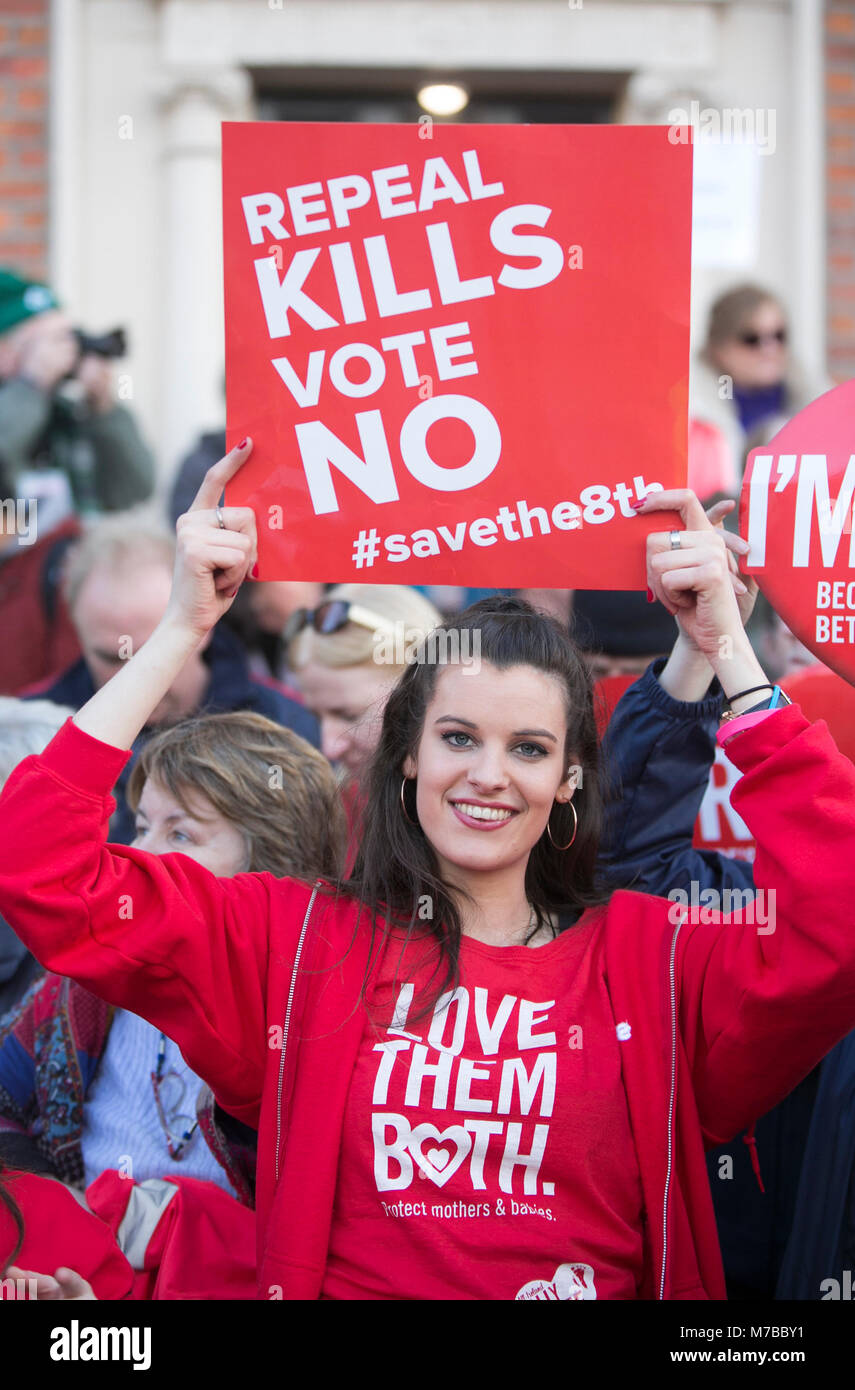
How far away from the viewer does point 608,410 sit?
7.02 ft

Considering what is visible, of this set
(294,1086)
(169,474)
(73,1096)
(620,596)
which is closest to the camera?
(294,1086)

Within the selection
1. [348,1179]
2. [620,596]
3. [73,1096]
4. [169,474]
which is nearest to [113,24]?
[169,474]

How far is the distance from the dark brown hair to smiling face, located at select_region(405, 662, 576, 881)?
0.04m

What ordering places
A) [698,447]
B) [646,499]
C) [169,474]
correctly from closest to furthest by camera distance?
[646,499] → [698,447] → [169,474]

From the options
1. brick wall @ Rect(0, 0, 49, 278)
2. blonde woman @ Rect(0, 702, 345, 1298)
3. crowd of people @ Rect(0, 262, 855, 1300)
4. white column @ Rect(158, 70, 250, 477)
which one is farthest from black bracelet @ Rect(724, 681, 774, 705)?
brick wall @ Rect(0, 0, 49, 278)

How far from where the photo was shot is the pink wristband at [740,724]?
1860mm

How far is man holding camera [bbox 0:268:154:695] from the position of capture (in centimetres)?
405

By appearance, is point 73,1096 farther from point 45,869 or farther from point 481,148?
point 481,148

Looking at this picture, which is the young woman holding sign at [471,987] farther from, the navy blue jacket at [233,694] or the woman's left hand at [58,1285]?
the navy blue jacket at [233,694]

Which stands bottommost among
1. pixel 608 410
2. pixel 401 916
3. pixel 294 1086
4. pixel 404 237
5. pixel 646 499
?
pixel 294 1086

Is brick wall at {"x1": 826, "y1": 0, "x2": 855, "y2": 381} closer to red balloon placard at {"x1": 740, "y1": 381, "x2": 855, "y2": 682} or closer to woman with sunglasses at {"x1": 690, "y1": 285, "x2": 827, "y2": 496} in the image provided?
woman with sunglasses at {"x1": 690, "y1": 285, "x2": 827, "y2": 496}

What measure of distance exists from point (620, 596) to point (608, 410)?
2.68 ft

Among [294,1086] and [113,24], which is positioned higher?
[113,24]

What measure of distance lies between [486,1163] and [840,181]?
4.82 metres
